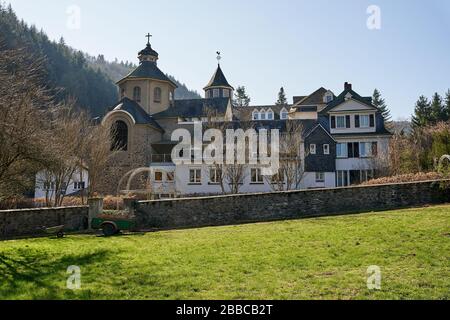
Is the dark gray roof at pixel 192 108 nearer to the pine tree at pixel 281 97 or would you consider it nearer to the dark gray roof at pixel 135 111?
the dark gray roof at pixel 135 111

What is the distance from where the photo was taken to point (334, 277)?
26.7 ft

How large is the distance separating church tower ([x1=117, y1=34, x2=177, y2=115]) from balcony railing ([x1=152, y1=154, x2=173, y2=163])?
29.9 feet

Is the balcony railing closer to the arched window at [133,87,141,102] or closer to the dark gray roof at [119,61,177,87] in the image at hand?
the arched window at [133,87,141,102]

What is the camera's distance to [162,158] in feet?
138

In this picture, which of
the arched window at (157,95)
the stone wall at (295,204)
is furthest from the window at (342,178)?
the arched window at (157,95)

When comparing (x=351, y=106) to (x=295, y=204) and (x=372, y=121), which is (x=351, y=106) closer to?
(x=372, y=121)

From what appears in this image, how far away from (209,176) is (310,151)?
33.7 ft

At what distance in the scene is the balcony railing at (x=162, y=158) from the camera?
4158 cm

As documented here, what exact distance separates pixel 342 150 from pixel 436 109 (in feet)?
114

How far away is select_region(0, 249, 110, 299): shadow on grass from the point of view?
7789 mm

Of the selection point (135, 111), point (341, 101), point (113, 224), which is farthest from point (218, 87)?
point (113, 224)
